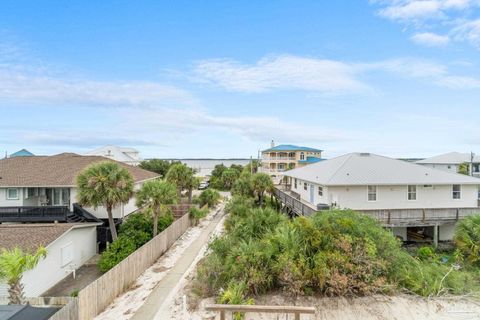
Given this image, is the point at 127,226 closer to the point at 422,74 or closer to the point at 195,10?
the point at 195,10

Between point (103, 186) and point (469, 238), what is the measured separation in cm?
2203

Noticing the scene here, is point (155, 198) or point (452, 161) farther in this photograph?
point (452, 161)

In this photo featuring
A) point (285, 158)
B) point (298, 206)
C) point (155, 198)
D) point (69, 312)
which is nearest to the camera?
point (69, 312)

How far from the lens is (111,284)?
11.2 meters

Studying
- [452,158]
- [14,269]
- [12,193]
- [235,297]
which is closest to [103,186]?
[14,269]

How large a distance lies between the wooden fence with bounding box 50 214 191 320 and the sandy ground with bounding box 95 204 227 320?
0.25m

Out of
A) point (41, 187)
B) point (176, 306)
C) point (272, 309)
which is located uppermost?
point (41, 187)

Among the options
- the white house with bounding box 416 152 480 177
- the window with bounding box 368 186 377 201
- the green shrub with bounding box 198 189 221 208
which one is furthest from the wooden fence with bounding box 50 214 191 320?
the white house with bounding box 416 152 480 177

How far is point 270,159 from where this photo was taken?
62.9m

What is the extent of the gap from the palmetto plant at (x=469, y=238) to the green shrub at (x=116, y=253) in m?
19.6

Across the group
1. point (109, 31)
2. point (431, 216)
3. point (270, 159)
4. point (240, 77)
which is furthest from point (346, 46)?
point (270, 159)

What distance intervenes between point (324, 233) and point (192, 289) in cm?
532

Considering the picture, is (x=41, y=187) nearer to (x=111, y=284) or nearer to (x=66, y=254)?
(x=66, y=254)

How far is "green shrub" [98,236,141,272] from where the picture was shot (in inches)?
617
